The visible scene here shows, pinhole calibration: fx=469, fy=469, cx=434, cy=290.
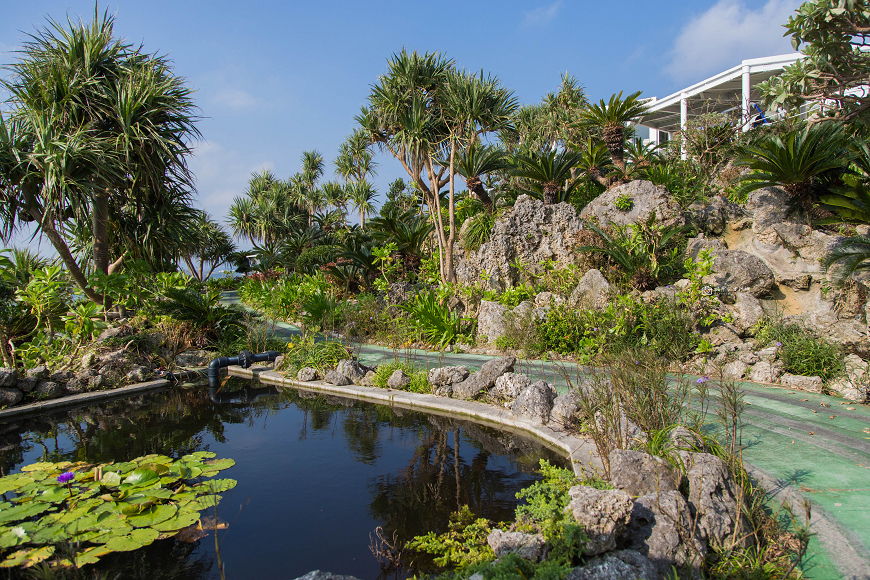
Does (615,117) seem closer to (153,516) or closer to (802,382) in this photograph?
(802,382)

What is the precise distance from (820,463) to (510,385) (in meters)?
2.76

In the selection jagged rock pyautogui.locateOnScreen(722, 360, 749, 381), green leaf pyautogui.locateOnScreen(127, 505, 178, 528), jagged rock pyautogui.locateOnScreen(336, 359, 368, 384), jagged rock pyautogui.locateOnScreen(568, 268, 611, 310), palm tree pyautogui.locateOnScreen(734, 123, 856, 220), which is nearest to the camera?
green leaf pyautogui.locateOnScreen(127, 505, 178, 528)

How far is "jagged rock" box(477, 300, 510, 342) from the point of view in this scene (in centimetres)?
833

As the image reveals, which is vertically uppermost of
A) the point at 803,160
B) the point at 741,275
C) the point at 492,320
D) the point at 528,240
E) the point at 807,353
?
the point at 803,160

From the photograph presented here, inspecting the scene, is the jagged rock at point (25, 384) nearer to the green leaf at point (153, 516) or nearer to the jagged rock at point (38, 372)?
the jagged rock at point (38, 372)

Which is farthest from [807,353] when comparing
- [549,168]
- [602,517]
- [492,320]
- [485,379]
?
[549,168]

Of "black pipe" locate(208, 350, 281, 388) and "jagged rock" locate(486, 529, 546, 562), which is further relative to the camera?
"black pipe" locate(208, 350, 281, 388)

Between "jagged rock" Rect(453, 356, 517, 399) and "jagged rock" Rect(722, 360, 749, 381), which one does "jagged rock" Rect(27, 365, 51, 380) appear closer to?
"jagged rock" Rect(453, 356, 517, 399)

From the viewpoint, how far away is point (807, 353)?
5.64 metres

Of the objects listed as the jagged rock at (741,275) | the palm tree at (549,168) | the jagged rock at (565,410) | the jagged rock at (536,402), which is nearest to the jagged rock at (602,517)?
the jagged rock at (565,410)

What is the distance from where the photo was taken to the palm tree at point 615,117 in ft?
31.9

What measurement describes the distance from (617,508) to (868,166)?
305 inches

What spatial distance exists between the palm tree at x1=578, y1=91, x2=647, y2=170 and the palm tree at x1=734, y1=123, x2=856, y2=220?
255 centimetres

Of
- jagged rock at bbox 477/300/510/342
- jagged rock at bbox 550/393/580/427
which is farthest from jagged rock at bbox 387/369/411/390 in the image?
jagged rock at bbox 477/300/510/342
